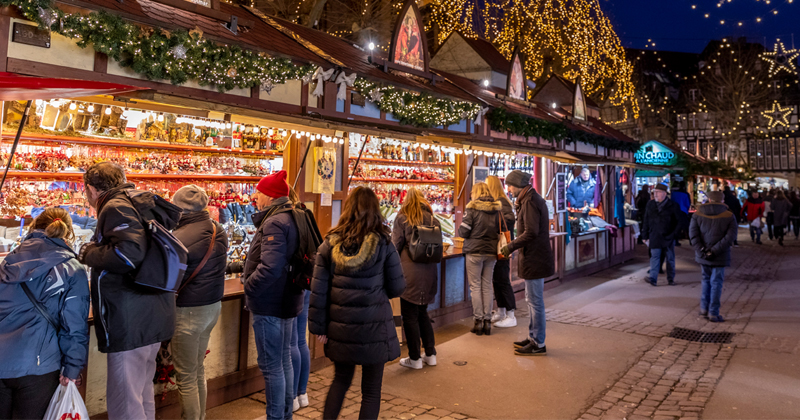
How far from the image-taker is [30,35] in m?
4.14

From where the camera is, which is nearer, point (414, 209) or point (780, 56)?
point (414, 209)

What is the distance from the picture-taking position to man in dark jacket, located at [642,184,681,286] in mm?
10727

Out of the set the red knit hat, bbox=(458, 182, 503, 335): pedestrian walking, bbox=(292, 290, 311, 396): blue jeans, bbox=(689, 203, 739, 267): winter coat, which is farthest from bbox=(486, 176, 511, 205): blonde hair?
the red knit hat

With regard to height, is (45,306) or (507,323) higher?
(45,306)

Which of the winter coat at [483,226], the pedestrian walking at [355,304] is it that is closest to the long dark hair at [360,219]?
the pedestrian walking at [355,304]

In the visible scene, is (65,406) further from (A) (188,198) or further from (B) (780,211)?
(B) (780,211)

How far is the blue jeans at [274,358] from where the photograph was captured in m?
3.96

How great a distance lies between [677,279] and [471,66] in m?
6.91

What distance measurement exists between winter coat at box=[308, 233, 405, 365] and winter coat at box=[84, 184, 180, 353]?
1.01 m

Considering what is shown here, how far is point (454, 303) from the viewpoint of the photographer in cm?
787

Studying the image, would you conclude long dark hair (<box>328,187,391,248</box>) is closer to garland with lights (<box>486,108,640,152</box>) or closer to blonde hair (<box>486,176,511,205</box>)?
blonde hair (<box>486,176,511,205</box>)

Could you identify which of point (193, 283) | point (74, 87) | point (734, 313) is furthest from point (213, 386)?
point (734, 313)

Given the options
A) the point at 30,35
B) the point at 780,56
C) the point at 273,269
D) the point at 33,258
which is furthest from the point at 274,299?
the point at 780,56

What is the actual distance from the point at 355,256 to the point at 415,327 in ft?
7.37
